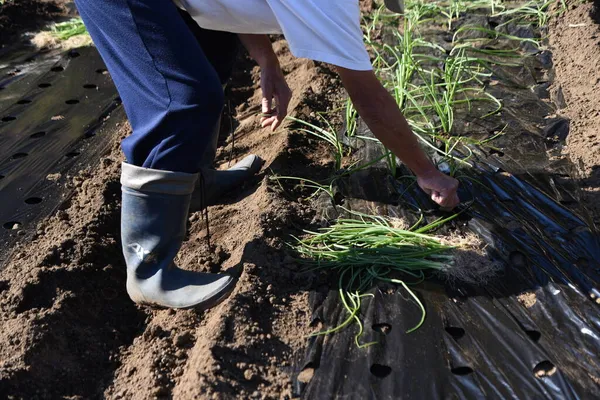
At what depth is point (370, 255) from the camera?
220 centimetres

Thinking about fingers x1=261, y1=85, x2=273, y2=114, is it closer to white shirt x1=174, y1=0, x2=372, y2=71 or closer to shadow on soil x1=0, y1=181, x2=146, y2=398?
white shirt x1=174, y1=0, x2=372, y2=71

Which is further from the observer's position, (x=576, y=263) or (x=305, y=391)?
(x=576, y=263)

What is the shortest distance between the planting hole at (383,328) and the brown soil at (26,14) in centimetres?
319

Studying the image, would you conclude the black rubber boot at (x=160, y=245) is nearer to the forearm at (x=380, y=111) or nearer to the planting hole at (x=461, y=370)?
the forearm at (x=380, y=111)

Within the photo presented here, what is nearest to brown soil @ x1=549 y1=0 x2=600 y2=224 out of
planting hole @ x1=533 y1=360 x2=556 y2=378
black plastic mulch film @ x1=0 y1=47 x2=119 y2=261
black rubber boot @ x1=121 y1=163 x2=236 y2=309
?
planting hole @ x1=533 y1=360 x2=556 y2=378

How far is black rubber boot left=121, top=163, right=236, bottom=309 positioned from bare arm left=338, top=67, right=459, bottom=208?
529 mm

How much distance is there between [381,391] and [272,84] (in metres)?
1.07

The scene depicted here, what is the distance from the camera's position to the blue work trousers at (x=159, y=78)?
1.82 m

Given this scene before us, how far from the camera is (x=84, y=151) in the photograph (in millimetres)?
3025

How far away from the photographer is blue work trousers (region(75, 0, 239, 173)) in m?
1.82

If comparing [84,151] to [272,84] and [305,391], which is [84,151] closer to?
[272,84]

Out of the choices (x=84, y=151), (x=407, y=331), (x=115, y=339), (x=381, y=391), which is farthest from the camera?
(x=84, y=151)

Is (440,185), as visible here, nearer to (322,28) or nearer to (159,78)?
(322,28)

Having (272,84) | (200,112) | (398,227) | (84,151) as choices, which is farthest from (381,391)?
(84,151)
